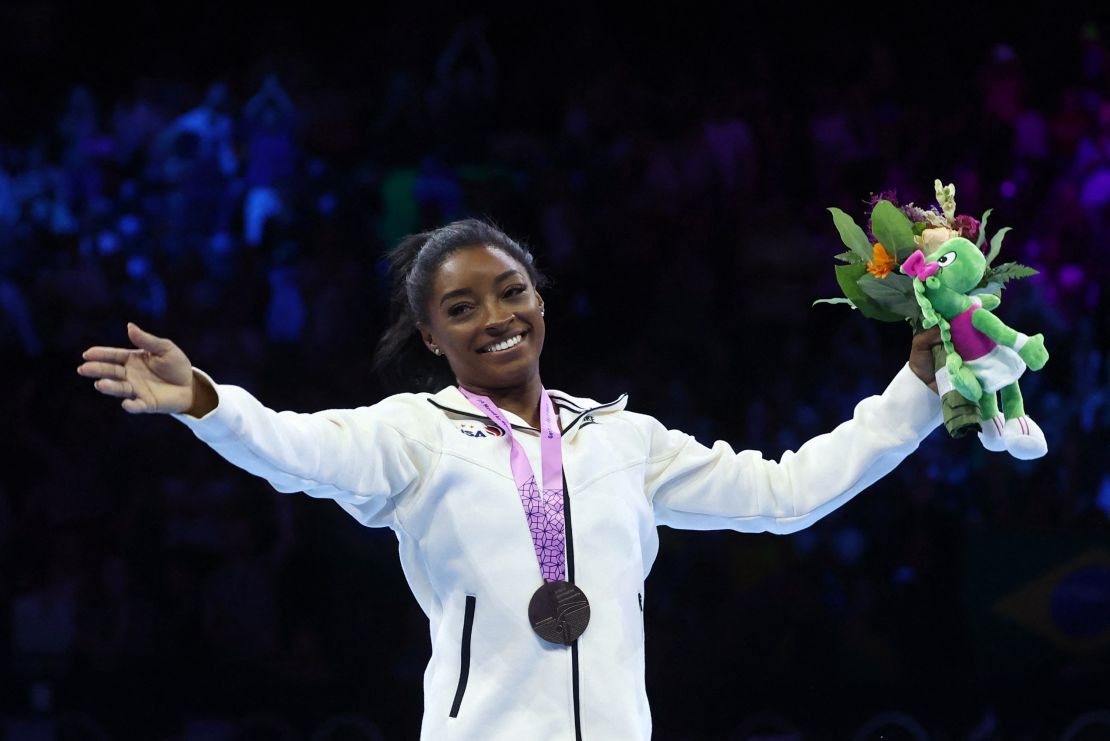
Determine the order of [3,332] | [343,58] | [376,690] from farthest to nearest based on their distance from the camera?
1. [343,58]
2. [3,332]
3. [376,690]

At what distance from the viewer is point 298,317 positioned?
4.48m

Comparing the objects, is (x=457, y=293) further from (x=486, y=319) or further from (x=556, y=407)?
(x=556, y=407)

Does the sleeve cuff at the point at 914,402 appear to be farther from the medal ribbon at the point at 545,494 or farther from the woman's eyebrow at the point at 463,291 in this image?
the woman's eyebrow at the point at 463,291

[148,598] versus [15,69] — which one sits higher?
[15,69]

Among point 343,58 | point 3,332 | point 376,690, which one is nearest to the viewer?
point 376,690

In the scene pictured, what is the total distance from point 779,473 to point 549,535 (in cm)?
52

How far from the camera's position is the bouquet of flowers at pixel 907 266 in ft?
7.43

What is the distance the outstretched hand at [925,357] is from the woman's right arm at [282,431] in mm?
883

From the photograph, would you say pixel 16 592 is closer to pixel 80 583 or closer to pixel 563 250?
pixel 80 583

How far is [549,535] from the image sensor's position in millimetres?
2197

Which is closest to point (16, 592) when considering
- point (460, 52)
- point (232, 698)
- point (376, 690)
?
point (232, 698)

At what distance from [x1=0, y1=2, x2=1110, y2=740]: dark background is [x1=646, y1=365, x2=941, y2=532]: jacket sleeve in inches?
72.8

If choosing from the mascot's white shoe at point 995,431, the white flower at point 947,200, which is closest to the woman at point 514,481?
the mascot's white shoe at point 995,431

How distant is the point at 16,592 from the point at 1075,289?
3724mm
